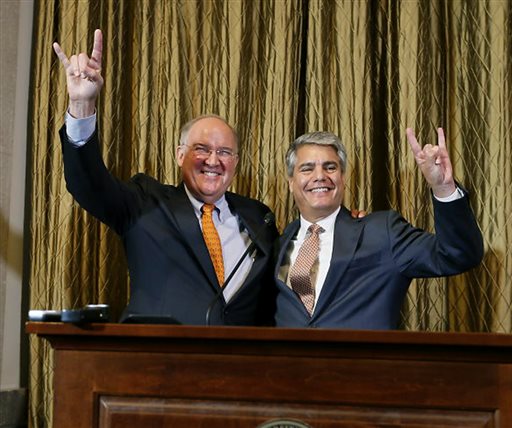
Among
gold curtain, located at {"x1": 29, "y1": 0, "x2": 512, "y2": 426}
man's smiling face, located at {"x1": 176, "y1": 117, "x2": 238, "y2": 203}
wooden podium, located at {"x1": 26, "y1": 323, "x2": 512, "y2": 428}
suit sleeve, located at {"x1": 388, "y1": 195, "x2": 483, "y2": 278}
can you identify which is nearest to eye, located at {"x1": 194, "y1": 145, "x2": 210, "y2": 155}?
man's smiling face, located at {"x1": 176, "y1": 117, "x2": 238, "y2": 203}

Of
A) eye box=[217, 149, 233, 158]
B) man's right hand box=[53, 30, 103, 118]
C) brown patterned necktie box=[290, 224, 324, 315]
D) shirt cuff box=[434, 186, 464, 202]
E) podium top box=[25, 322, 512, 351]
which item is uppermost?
man's right hand box=[53, 30, 103, 118]

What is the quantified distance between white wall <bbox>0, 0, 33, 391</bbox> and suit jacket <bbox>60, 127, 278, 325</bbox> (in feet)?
1.90

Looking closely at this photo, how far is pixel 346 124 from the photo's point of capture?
9.18 feet

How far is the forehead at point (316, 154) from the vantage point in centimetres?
251

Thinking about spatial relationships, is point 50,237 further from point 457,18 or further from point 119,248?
point 457,18

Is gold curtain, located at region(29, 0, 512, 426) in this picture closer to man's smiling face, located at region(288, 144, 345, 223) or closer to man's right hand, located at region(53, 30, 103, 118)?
man's smiling face, located at region(288, 144, 345, 223)

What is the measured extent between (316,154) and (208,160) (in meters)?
0.34

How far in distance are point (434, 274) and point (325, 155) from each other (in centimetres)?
53

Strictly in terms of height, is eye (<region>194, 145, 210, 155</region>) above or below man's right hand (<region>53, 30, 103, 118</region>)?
below

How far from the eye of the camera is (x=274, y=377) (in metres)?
1.46

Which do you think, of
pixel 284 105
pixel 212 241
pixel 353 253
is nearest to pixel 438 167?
pixel 353 253

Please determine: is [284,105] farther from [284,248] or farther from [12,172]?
[12,172]

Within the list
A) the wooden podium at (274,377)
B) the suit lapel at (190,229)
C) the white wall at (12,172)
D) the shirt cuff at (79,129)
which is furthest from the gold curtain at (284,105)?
the wooden podium at (274,377)

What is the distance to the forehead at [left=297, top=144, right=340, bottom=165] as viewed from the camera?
2.51 meters
